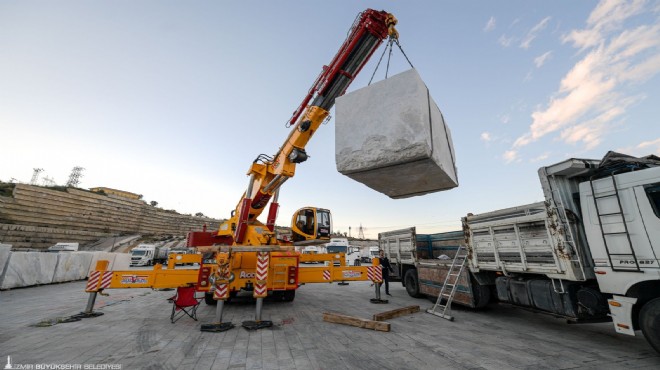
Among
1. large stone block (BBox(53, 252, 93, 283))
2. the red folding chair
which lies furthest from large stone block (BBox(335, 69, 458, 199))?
large stone block (BBox(53, 252, 93, 283))

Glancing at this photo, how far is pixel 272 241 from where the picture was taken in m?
8.73

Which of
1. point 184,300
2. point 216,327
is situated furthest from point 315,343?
point 184,300

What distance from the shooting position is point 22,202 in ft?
95.8

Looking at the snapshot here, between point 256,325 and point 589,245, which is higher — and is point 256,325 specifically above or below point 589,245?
below

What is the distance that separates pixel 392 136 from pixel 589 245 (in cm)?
489

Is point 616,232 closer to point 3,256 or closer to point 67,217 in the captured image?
point 3,256

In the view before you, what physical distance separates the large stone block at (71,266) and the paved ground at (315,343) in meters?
7.33

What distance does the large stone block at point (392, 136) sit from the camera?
2.91m

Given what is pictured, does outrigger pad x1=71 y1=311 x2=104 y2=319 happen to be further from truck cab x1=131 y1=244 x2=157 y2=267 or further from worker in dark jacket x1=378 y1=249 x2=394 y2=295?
truck cab x1=131 y1=244 x2=157 y2=267

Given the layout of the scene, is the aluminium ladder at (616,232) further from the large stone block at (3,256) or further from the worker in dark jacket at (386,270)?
the large stone block at (3,256)

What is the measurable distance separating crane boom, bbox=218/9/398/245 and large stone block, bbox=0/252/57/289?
883 cm

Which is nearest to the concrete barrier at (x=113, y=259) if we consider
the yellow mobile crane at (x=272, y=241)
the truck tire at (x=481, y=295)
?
the yellow mobile crane at (x=272, y=241)

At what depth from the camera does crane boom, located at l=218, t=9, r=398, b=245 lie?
21.9 ft

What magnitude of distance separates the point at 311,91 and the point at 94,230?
43477 mm
